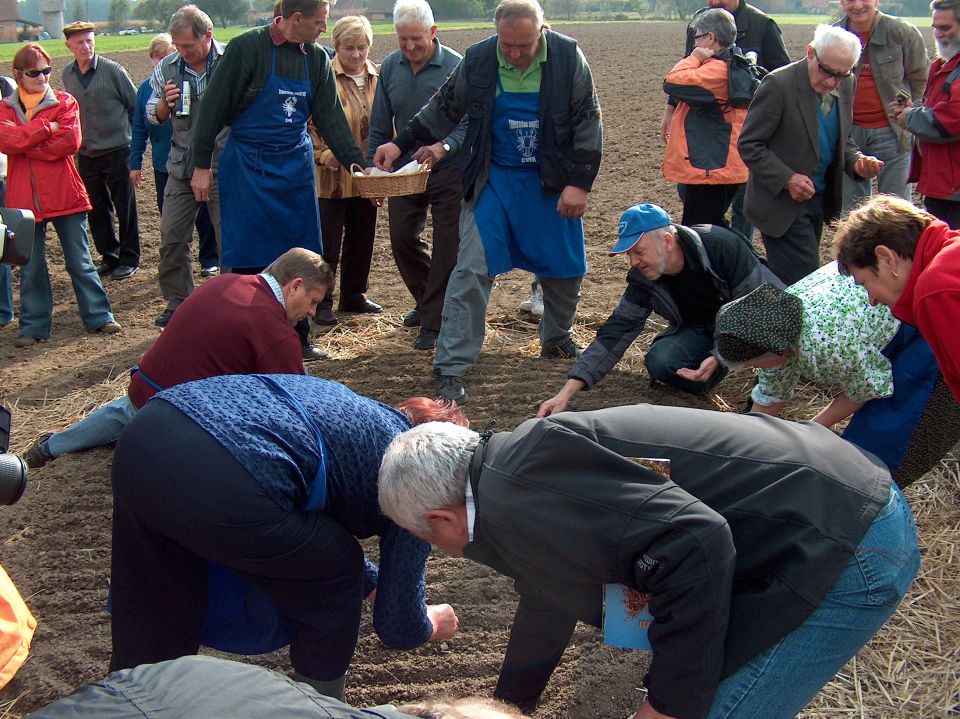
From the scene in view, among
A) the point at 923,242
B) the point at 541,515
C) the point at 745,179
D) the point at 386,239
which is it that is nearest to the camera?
the point at 541,515

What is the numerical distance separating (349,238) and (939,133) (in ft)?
12.1

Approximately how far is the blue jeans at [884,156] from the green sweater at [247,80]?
339 centimetres

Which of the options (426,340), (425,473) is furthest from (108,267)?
(425,473)

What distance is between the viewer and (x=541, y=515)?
2.08 metres

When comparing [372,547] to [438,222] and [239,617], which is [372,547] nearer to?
[239,617]

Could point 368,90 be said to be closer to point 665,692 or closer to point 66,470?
point 66,470

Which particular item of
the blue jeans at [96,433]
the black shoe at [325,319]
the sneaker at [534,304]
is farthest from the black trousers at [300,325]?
the sneaker at [534,304]

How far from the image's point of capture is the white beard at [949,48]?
544cm

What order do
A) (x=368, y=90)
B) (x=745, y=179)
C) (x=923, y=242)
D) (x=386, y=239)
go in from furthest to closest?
(x=386, y=239) < (x=368, y=90) < (x=745, y=179) < (x=923, y=242)

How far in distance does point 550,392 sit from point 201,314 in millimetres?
2155

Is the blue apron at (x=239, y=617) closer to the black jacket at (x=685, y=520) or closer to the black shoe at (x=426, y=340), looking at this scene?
the black jacket at (x=685, y=520)

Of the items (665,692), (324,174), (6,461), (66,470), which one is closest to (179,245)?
(324,174)

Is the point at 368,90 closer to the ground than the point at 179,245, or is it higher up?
higher up

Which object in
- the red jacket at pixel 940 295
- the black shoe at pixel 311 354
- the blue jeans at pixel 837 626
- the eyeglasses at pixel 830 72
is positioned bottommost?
the black shoe at pixel 311 354
